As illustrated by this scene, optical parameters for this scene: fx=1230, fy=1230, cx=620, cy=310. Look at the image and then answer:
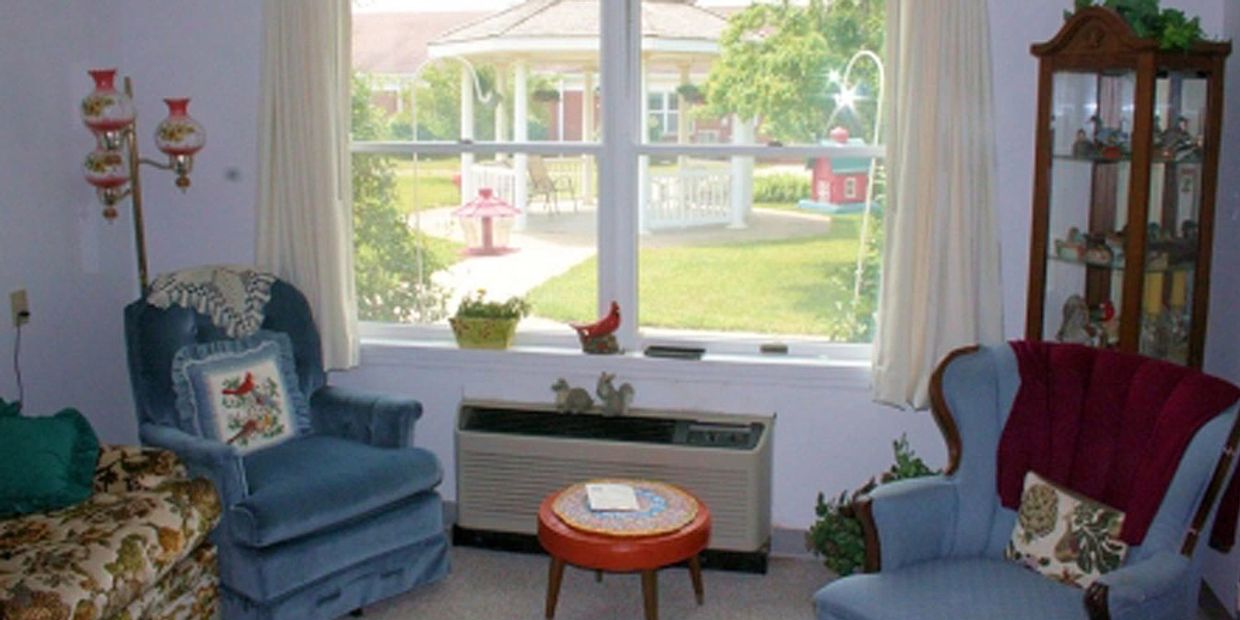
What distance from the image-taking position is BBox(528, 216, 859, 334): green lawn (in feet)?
14.6

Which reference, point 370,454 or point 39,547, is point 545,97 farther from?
point 39,547

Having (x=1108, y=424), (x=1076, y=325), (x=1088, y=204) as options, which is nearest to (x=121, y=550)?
(x=1108, y=424)

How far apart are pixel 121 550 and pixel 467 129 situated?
2072 mm

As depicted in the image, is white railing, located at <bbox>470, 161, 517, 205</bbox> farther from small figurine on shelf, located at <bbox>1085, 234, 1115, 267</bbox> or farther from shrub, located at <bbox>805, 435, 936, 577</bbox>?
small figurine on shelf, located at <bbox>1085, 234, 1115, 267</bbox>

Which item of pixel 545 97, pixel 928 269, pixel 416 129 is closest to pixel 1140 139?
pixel 928 269

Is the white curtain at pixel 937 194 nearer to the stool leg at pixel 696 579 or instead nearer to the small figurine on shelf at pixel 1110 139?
the small figurine on shelf at pixel 1110 139

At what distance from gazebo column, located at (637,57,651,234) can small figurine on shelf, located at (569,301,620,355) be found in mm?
345

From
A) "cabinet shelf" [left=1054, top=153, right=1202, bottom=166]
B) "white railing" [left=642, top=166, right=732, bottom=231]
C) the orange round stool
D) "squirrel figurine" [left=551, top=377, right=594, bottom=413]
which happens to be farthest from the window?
the orange round stool

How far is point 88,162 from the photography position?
4305 mm

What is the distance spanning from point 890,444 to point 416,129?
2118 mm

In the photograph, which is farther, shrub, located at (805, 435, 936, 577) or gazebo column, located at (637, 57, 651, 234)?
gazebo column, located at (637, 57, 651, 234)

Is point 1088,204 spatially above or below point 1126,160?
below

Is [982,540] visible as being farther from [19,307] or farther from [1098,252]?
[19,307]

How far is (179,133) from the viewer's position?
432cm
